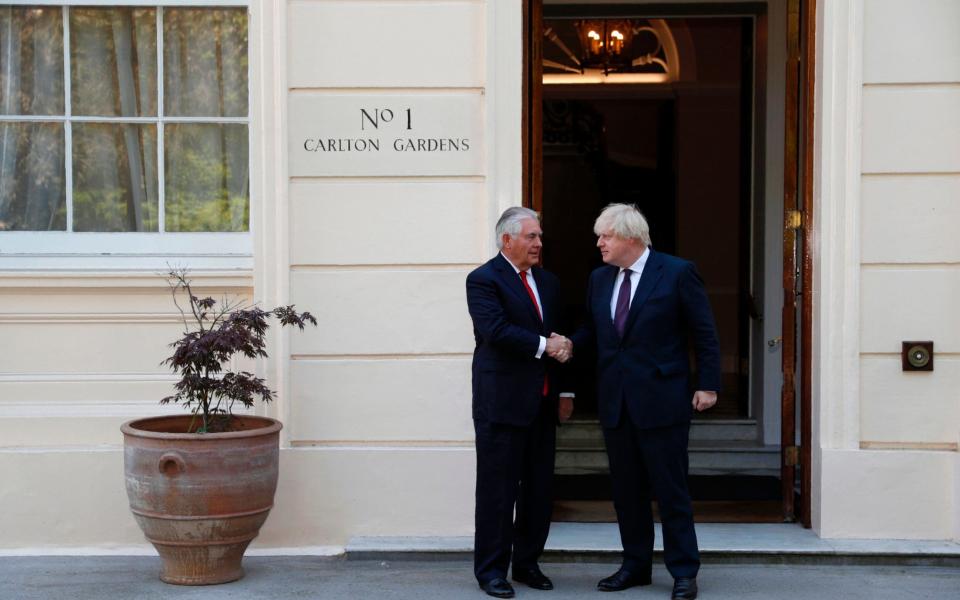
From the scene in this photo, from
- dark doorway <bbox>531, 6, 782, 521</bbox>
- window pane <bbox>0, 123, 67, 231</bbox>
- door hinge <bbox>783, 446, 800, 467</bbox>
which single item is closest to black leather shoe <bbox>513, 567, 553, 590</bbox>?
dark doorway <bbox>531, 6, 782, 521</bbox>

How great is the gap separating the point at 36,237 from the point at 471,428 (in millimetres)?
2772

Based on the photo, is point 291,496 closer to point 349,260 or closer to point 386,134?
point 349,260

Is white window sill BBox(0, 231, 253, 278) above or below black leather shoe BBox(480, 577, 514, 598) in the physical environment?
above

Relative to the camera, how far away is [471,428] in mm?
6859

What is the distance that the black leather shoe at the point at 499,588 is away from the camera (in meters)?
5.95

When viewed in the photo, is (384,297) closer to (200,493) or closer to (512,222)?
(512,222)

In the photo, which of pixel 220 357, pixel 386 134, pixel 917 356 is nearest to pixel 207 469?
pixel 220 357

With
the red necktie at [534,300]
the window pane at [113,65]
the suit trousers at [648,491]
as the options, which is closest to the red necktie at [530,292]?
the red necktie at [534,300]

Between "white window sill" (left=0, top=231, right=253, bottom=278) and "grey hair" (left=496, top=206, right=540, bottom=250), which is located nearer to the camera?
"grey hair" (left=496, top=206, right=540, bottom=250)

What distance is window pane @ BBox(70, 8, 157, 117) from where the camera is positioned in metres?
7.33

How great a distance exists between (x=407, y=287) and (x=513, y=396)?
123 centimetres

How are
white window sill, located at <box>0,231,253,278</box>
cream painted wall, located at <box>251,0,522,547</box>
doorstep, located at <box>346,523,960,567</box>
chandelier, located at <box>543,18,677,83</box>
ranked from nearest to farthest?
doorstep, located at <box>346,523,960,567</box>
cream painted wall, located at <box>251,0,522,547</box>
white window sill, located at <box>0,231,253,278</box>
chandelier, located at <box>543,18,677,83</box>

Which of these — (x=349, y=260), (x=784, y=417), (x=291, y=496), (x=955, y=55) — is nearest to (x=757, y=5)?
(x=955, y=55)

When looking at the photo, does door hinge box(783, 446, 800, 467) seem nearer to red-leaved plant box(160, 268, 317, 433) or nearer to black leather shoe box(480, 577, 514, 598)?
black leather shoe box(480, 577, 514, 598)
